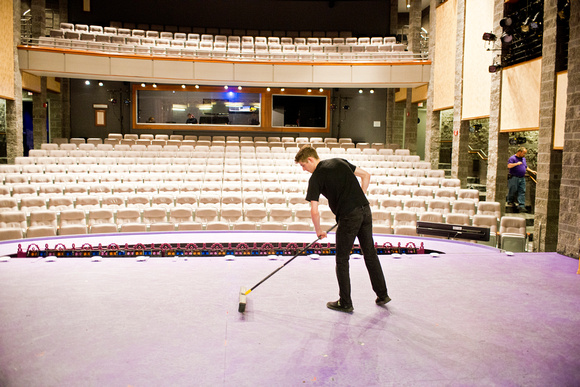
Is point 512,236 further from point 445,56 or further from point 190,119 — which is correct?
point 190,119

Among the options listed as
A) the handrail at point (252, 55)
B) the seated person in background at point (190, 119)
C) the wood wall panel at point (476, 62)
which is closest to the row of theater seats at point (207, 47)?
the handrail at point (252, 55)

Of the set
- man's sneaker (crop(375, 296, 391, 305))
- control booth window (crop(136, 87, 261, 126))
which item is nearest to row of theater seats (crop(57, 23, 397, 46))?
control booth window (crop(136, 87, 261, 126))

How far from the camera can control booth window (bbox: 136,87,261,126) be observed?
52.1 feet

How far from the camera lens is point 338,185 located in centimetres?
297

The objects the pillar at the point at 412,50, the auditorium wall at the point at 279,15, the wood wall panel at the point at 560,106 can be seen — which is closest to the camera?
the wood wall panel at the point at 560,106

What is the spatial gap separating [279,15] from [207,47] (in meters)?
4.91

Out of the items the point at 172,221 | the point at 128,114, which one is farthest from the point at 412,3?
the point at 172,221

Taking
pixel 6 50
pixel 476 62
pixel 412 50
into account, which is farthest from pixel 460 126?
pixel 6 50

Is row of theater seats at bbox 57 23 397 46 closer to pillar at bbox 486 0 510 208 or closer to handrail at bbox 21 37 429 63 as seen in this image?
handrail at bbox 21 37 429 63

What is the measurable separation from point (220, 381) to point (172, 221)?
16.9 feet

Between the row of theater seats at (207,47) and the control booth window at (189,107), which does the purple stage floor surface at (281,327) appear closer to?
the row of theater seats at (207,47)

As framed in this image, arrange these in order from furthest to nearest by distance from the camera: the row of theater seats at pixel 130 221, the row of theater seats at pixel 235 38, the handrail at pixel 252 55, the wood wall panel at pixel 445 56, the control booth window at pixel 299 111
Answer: the control booth window at pixel 299 111 < the row of theater seats at pixel 235 38 < the handrail at pixel 252 55 < the wood wall panel at pixel 445 56 < the row of theater seats at pixel 130 221

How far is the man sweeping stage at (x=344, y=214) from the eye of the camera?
2920 mm

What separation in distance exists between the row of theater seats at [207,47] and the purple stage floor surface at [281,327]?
35.8 feet
